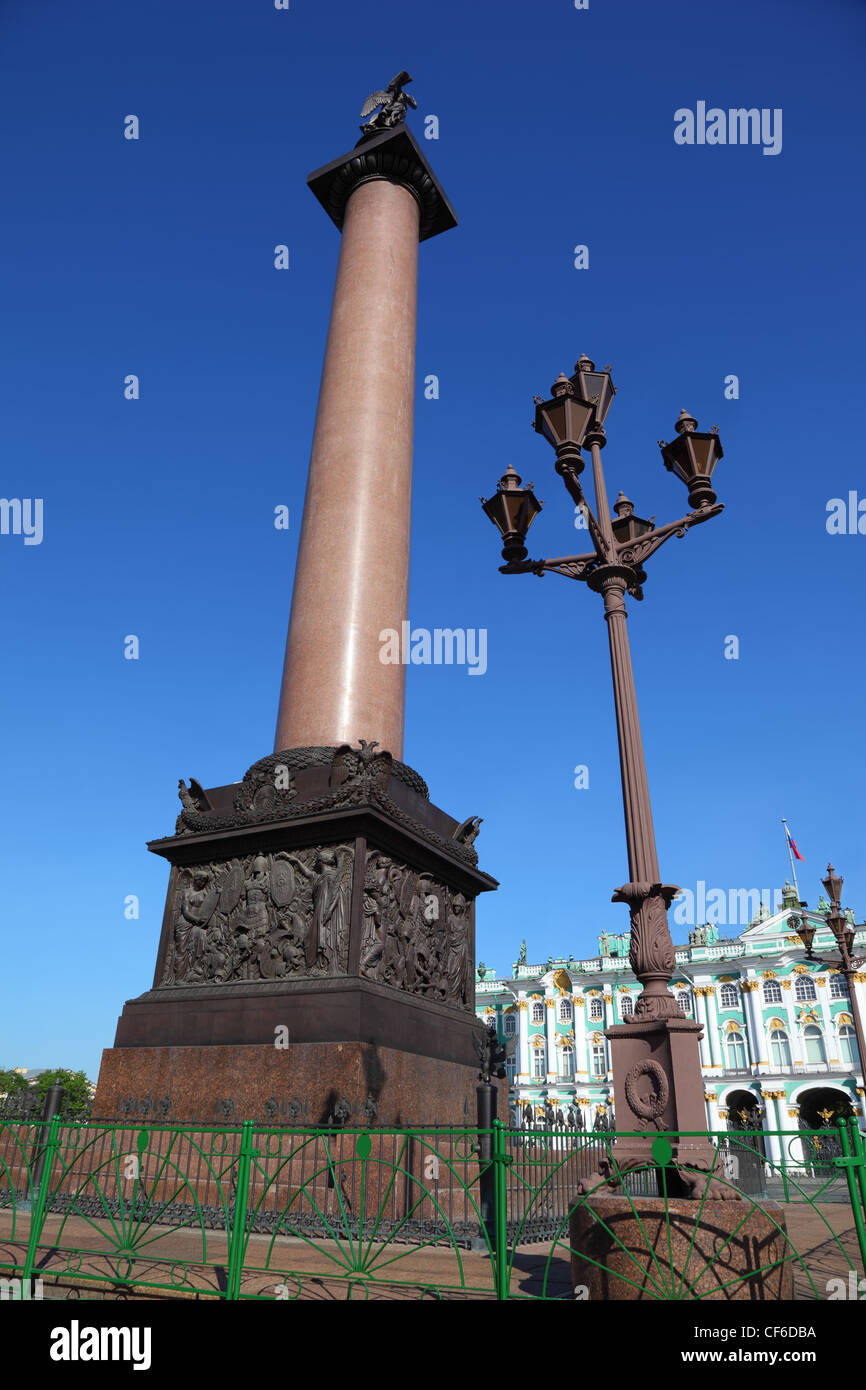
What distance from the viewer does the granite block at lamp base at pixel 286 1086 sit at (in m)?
8.94

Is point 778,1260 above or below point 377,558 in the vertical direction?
below

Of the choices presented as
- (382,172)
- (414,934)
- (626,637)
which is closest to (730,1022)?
(414,934)

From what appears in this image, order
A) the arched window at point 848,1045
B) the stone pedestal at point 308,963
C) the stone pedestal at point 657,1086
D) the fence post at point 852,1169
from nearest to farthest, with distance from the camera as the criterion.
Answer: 1. the fence post at point 852,1169
2. the stone pedestal at point 657,1086
3. the stone pedestal at point 308,963
4. the arched window at point 848,1045

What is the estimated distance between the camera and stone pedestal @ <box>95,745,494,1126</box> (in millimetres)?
9453

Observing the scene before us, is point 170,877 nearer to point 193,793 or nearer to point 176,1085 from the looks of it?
point 193,793

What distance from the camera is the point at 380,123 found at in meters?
18.0

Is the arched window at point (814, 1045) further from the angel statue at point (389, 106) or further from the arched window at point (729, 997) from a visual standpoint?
the angel statue at point (389, 106)

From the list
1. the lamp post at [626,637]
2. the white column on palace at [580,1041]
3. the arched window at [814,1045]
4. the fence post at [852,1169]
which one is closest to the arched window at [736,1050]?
the arched window at [814,1045]

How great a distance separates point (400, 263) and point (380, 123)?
4108 millimetres

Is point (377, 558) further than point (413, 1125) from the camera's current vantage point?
Yes

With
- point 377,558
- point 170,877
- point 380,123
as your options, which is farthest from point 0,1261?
point 380,123

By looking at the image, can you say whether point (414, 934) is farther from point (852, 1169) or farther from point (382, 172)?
point (382, 172)

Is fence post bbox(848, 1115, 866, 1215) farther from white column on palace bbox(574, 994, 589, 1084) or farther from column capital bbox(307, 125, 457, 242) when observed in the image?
white column on palace bbox(574, 994, 589, 1084)

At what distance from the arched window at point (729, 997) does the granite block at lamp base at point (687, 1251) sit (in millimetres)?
61217
